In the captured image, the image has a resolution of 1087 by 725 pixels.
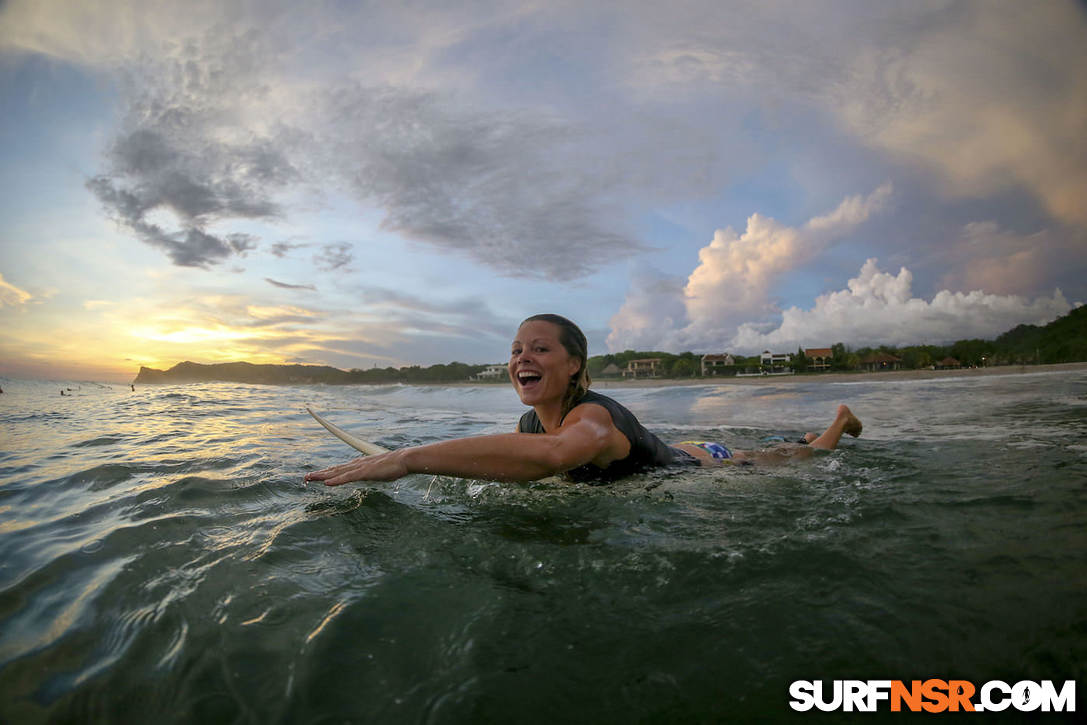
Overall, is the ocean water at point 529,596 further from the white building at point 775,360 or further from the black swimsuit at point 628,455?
the white building at point 775,360

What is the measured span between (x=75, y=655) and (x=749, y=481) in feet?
12.0

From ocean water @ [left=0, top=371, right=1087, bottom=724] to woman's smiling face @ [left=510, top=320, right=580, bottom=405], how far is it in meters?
0.70

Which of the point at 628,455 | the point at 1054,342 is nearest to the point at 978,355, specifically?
the point at 1054,342

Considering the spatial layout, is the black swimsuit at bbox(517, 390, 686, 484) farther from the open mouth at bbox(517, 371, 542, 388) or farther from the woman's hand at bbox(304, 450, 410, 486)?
the woman's hand at bbox(304, 450, 410, 486)

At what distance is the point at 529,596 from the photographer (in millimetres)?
1748

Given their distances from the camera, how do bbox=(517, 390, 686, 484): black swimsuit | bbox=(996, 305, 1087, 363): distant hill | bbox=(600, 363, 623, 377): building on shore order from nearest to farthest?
bbox=(517, 390, 686, 484): black swimsuit < bbox=(996, 305, 1087, 363): distant hill < bbox=(600, 363, 623, 377): building on shore

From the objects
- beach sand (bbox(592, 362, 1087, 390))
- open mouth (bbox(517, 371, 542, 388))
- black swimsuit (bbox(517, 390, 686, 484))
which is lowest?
beach sand (bbox(592, 362, 1087, 390))

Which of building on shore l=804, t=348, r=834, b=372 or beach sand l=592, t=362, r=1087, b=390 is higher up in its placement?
building on shore l=804, t=348, r=834, b=372

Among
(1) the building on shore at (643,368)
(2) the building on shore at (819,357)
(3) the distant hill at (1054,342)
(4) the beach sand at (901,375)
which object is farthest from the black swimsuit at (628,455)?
(2) the building on shore at (819,357)

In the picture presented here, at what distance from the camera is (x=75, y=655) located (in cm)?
147

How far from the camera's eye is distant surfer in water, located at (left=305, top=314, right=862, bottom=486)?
95.5 inches

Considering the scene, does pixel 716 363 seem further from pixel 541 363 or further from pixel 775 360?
pixel 541 363

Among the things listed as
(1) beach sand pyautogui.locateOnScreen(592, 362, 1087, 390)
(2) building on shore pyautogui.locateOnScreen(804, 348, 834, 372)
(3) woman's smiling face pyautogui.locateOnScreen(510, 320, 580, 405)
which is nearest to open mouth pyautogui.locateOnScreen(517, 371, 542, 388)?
(3) woman's smiling face pyautogui.locateOnScreen(510, 320, 580, 405)

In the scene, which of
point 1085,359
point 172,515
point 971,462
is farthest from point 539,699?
point 1085,359
